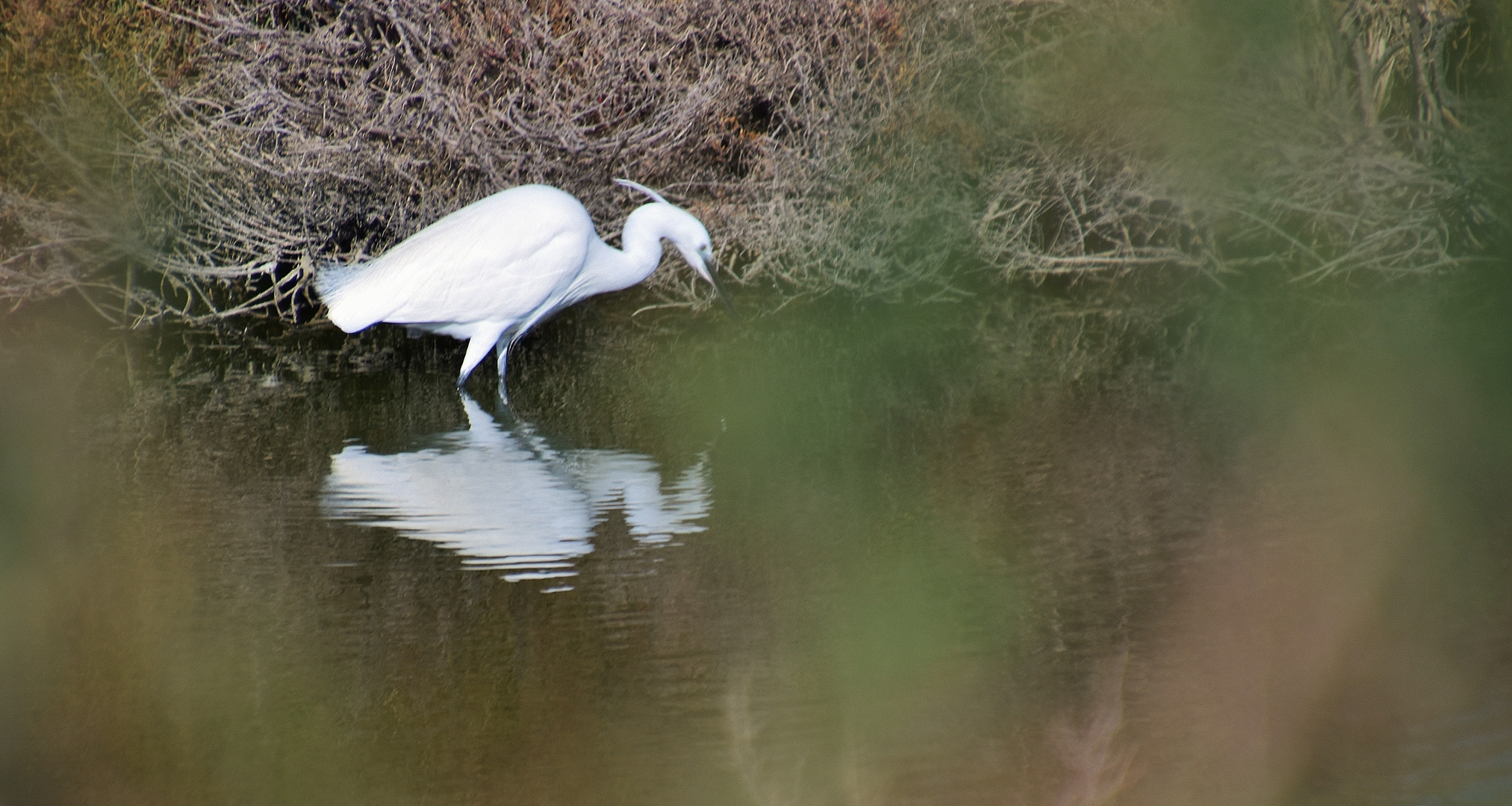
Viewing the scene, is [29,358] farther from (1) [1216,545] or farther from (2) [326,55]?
(1) [1216,545]

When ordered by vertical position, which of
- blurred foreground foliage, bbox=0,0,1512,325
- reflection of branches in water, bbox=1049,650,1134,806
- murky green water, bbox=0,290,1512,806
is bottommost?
reflection of branches in water, bbox=1049,650,1134,806

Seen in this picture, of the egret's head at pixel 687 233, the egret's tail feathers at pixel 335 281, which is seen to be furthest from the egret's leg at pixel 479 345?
the egret's head at pixel 687 233

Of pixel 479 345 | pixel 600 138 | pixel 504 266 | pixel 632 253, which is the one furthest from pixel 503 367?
pixel 600 138

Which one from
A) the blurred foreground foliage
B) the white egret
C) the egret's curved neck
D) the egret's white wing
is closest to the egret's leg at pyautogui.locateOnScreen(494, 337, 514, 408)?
the white egret

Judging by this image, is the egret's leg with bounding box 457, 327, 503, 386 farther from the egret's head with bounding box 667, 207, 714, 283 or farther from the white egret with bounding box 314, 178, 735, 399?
the egret's head with bounding box 667, 207, 714, 283

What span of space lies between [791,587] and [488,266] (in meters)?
2.96

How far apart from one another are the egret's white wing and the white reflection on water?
38.6 inches

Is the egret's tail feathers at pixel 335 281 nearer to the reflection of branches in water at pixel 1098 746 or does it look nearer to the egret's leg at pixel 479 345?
the egret's leg at pixel 479 345

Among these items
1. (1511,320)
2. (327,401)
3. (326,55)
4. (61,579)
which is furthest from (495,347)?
(1511,320)

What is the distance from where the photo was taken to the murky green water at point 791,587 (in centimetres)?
264

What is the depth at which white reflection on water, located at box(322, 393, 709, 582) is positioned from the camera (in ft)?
13.3

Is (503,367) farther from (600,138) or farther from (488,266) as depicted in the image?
(600,138)

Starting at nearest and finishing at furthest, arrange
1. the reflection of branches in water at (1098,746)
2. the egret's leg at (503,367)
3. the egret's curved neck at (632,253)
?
the reflection of branches in water at (1098,746) < the egret's leg at (503,367) < the egret's curved neck at (632,253)

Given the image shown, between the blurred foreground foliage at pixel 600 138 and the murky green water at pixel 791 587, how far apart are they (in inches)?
52.7
